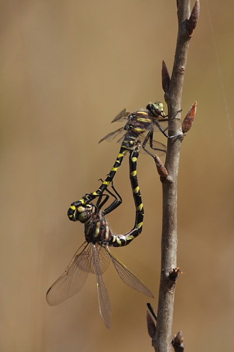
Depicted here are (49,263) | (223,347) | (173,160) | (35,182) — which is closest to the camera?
(173,160)

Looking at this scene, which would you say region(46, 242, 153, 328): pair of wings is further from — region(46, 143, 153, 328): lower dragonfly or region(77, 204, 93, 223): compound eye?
A: region(77, 204, 93, 223): compound eye

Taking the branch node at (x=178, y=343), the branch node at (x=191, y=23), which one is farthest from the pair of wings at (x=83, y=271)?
the branch node at (x=191, y=23)

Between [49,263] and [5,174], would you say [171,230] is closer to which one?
[49,263]

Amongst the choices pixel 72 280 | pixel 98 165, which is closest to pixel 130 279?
pixel 72 280

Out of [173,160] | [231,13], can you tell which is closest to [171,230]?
[173,160]

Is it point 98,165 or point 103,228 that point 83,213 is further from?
point 98,165

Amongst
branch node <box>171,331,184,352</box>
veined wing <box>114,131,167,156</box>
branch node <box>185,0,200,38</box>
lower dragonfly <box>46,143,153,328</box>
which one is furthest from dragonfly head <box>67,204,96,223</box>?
branch node <box>185,0,200,38</box>
